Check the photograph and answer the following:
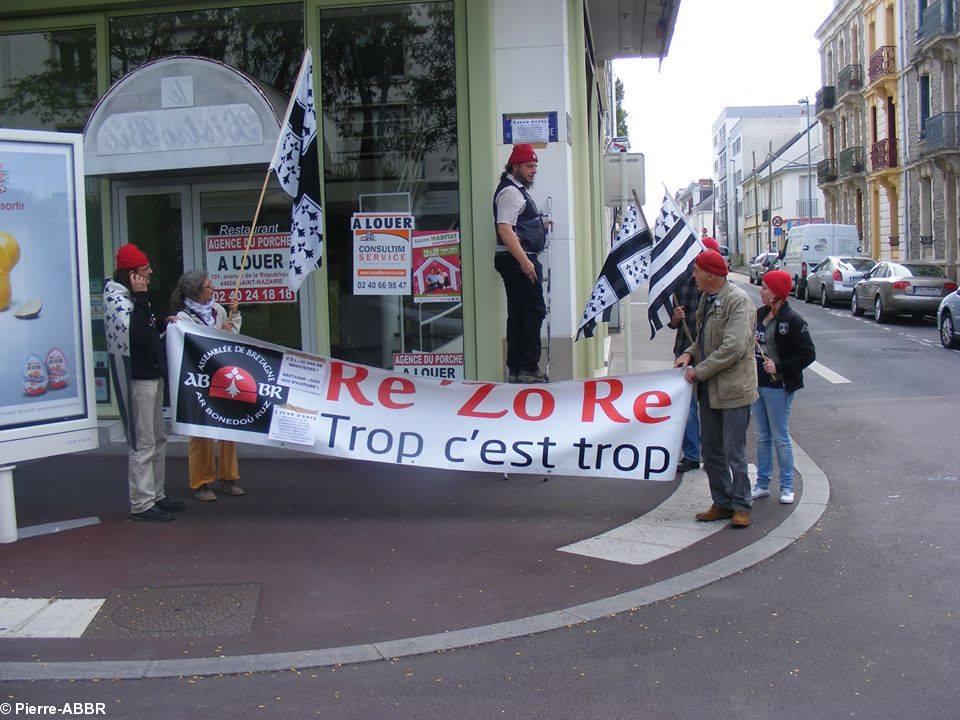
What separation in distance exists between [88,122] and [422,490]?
4.51m

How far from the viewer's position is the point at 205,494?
26.7 feet

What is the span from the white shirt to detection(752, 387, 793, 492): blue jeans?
238 centimetres

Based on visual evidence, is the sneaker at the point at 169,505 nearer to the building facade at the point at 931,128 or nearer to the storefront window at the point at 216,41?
the storefront window at the point at 216,41

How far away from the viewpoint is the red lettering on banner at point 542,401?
25.3ft

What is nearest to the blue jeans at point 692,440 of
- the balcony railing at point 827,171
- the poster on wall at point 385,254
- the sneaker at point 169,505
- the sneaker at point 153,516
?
the poster on wall at point 385,254

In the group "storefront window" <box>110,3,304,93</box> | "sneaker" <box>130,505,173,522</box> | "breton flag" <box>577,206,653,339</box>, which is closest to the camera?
"sneaker" <box>130,505,173,522</box>

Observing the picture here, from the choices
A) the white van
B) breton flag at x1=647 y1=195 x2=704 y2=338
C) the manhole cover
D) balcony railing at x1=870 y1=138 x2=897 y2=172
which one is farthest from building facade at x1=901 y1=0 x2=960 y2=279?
the manhole cover

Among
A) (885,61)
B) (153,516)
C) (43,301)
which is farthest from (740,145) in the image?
(43,301)

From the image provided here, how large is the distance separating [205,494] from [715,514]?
391cm

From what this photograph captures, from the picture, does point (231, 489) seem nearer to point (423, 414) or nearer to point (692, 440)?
point (423, 414)

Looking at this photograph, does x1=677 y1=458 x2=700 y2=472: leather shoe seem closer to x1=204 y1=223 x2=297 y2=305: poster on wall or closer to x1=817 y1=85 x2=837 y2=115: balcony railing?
x1=204 y1=223 x2=297 y2=305: poster on wall

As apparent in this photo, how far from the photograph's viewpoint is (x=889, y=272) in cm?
2694

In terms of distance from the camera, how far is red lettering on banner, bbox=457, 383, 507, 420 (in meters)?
7.76

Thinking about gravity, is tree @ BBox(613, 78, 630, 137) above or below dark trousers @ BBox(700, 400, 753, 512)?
above
